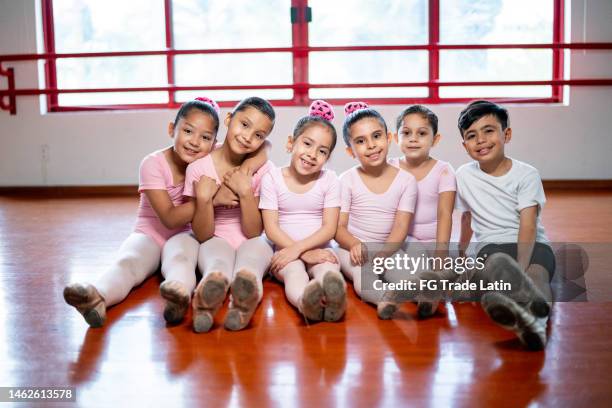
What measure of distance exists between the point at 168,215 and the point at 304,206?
0.47m

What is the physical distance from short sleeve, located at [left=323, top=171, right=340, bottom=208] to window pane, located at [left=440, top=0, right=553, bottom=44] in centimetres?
342

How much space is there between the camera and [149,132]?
5125 millimetres

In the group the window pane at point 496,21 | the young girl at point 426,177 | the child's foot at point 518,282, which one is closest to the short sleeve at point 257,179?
the young girl at point 426,177

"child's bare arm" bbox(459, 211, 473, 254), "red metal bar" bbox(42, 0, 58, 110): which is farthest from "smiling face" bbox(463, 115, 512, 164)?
"red metal bar" bbox(42, 0, 58, 110)

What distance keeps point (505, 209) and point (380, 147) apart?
0.46 m

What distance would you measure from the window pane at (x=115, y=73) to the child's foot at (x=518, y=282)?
13.5ft

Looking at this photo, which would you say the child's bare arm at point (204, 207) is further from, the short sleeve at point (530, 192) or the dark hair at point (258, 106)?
the short sleeve at point (530, 192)

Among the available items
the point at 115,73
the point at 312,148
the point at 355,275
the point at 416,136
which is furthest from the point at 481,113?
the point at 115,73

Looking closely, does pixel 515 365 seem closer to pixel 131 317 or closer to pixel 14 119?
pixel 131 317

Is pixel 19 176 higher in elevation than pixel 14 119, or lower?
lower

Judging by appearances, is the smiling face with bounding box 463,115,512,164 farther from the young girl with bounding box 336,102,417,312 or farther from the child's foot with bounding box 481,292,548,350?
the child's foot with bounding box 481,292,548,350

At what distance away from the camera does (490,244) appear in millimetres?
2057

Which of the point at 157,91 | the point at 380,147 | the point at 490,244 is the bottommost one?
the point at 490,244

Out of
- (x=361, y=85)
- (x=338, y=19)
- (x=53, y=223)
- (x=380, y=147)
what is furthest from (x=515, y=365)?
(x=338, y=19)
